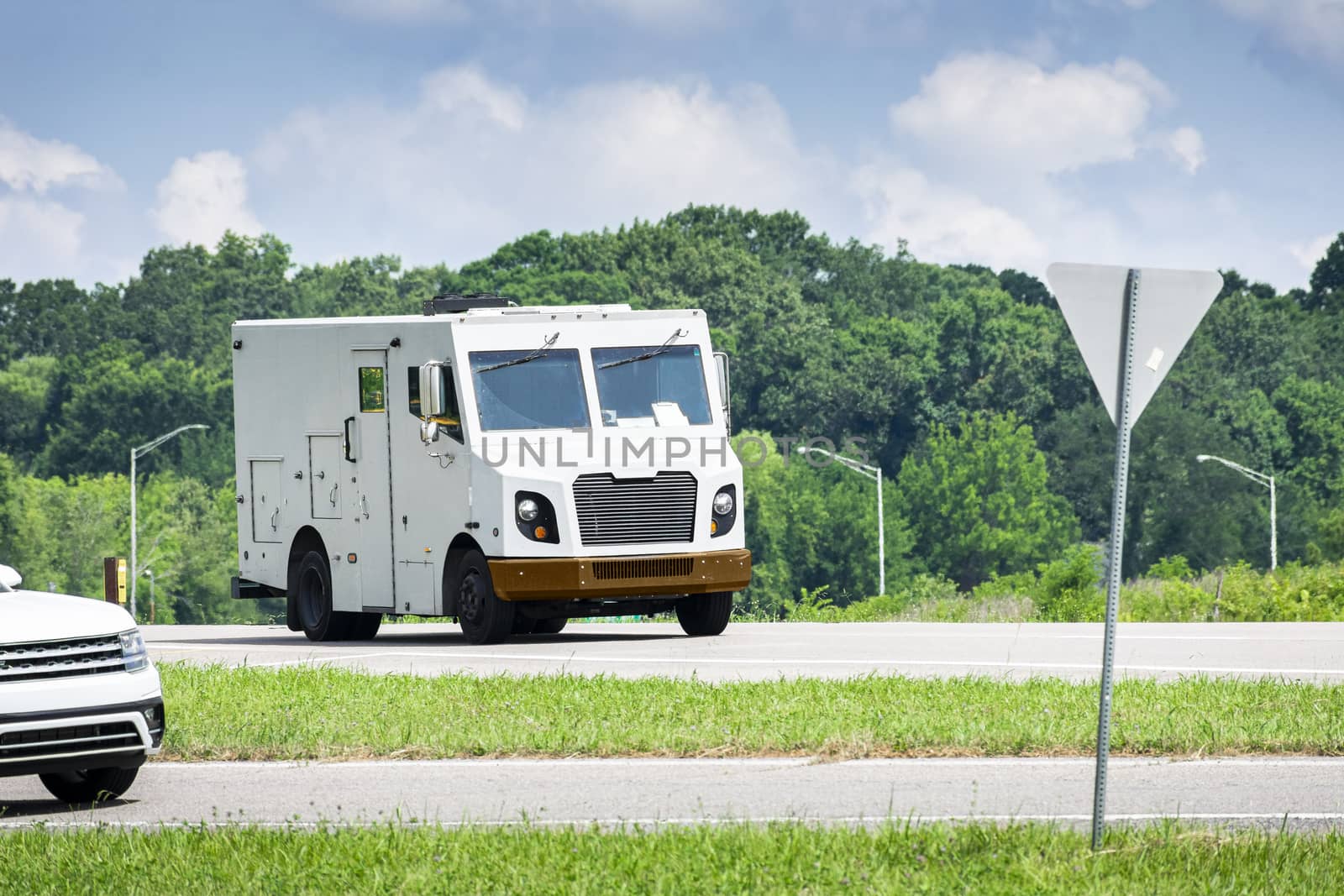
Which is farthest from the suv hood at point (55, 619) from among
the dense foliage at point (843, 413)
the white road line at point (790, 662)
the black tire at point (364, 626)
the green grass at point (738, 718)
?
the dense foliage at point (843, 413)

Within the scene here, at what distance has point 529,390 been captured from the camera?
2006 cm

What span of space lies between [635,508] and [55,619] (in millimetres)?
10151

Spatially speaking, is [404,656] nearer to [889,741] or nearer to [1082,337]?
[889,741]

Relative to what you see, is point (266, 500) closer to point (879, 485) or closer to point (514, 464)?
point (514, 464)

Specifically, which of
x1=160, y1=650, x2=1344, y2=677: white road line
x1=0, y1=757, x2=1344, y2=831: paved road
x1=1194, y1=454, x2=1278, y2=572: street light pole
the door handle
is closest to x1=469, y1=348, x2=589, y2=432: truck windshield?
the door handle

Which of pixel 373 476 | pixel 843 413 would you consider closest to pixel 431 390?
pixel 373 476

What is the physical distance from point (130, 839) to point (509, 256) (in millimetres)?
109760

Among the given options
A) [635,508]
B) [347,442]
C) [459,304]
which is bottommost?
[635,508]

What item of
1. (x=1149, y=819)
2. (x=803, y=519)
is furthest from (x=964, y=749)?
(x=803, y=519)

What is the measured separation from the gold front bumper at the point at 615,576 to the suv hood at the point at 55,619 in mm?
9029

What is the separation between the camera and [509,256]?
11788 cm

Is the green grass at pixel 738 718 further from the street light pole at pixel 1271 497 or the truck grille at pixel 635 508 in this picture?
the street light pole at pixel 1271 497

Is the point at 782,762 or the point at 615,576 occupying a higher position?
the point at 615,576

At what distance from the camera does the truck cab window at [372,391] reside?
2058 cm
